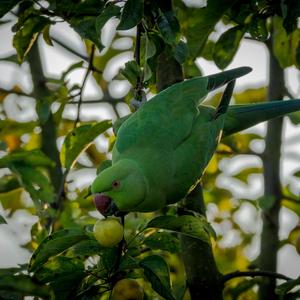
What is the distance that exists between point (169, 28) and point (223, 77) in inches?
18.5

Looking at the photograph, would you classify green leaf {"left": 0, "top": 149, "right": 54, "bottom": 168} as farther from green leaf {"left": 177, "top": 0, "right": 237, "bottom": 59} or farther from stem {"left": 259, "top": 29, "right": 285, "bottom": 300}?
stem {"left": 259, "top": 29, "right": 285, "bottom": 300}

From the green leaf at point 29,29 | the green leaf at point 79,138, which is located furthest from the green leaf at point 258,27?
the green leaf at point 29,29

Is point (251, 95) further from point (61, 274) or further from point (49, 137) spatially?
point (61, 274)

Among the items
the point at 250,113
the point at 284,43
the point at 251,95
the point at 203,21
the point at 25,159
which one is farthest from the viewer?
the point at 251,95

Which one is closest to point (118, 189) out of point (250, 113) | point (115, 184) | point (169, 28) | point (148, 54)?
point (115, 184)

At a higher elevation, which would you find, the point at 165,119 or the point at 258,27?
the point at 258,27

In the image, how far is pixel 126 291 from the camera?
2.05m

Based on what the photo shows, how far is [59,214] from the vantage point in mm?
2908

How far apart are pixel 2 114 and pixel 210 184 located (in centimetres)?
124

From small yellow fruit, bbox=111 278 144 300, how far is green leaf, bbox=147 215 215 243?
20 centimetres

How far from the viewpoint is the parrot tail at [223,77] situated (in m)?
2.57

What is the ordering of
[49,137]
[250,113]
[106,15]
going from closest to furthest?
[106,15] → [250,113] → [49,137]

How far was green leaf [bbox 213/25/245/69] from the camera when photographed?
259 cm

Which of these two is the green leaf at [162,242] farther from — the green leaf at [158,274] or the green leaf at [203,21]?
the green leaf at [203,21]
